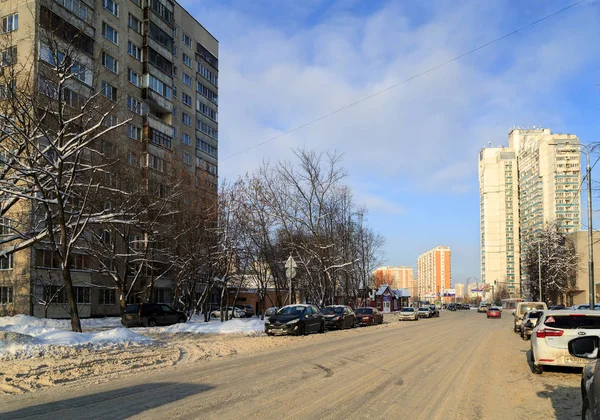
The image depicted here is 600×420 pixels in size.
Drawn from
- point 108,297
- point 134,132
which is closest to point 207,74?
point 134,132

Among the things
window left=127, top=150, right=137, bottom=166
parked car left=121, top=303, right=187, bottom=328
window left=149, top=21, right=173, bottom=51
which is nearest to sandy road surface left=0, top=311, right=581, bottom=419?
parked car left=121, top=303, right=187, bottom=328

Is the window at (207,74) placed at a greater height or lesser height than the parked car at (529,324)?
greater

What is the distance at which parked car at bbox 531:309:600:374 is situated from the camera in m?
11.1

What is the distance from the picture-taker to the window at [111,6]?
48.9 meters

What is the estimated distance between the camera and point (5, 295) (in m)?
38.6

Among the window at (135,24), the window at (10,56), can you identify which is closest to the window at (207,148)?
the window at (135,24)

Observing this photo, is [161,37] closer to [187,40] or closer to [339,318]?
[187,40]

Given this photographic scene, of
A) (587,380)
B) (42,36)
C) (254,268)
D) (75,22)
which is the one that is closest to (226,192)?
(254,268)

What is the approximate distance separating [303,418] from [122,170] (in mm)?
26568

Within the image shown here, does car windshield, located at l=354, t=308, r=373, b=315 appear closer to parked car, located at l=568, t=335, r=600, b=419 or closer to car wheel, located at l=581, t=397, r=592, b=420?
car wheel, located at l=581, t=397, r=592, b=420

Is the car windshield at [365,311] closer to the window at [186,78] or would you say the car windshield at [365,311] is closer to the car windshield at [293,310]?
the car windshield at [293,310]

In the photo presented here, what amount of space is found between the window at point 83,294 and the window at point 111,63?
68.4 ft

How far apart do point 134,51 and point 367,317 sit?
36.7 metres

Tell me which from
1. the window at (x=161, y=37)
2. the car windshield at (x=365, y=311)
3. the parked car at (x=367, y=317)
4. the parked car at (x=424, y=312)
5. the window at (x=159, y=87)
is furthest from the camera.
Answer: the parked car at (x=424, y=312)
